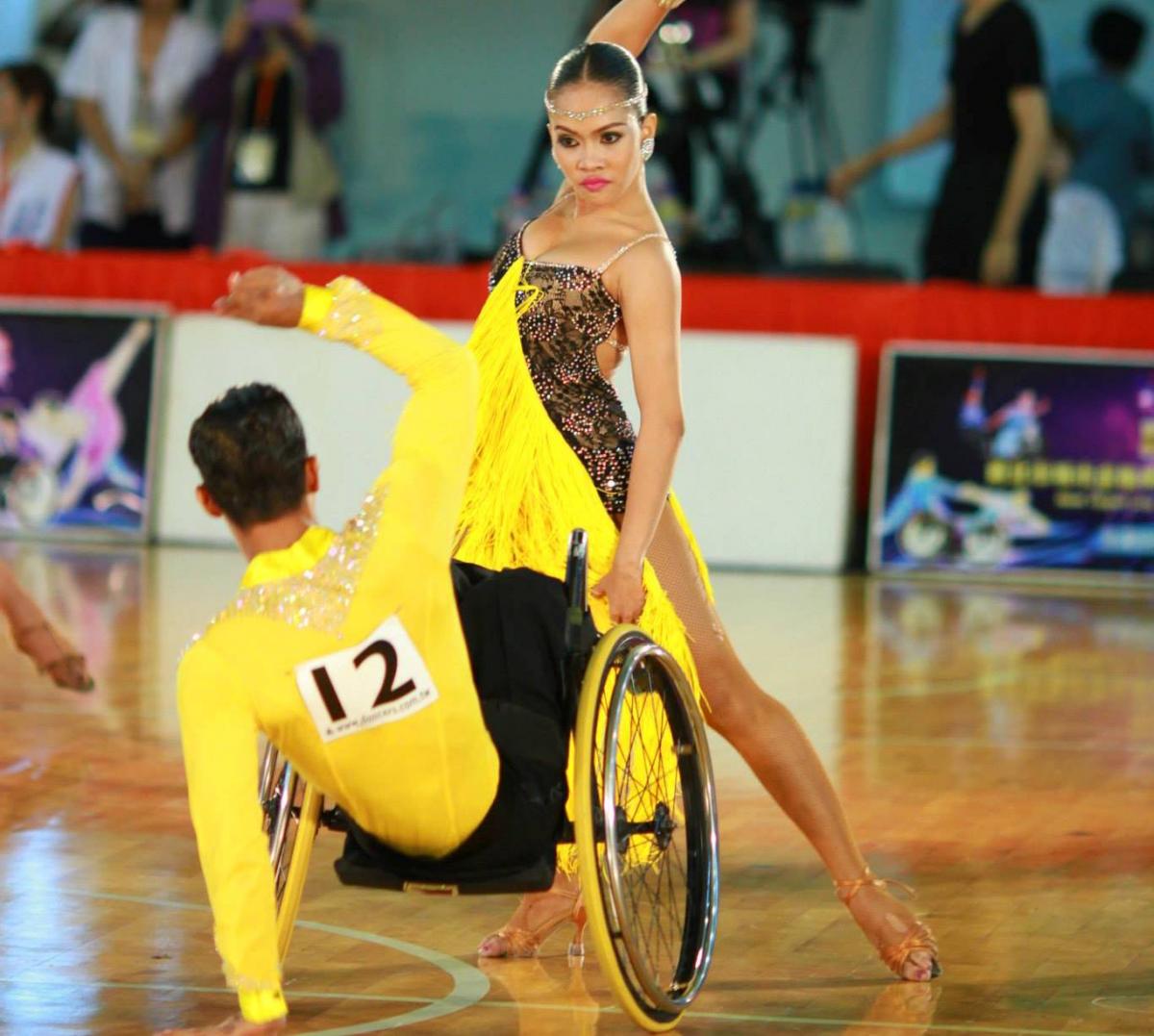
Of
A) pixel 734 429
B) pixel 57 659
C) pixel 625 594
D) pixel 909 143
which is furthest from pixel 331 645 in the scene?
pixel 909 143

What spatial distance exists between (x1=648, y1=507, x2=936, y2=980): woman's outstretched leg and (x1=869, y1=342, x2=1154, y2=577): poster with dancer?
552 centimetres

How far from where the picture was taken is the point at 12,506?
10.1 metres

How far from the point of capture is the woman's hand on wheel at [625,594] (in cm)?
381

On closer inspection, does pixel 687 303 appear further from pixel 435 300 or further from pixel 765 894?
pixel 765 894

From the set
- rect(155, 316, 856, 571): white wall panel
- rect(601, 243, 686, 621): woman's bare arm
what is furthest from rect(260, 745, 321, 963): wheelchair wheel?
rect(155, 316, 856, 571): white wall panel

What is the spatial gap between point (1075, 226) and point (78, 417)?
4.62 metres

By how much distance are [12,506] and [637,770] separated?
660cm

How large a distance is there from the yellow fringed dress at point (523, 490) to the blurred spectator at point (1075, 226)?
7221mm

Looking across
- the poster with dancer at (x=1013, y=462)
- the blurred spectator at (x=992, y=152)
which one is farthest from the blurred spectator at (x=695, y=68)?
the poster with dancer at (x=1013, y=462)

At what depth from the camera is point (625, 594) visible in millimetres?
3812

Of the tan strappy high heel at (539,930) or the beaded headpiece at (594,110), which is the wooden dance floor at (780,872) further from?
the beaded headpiece at (594,110)

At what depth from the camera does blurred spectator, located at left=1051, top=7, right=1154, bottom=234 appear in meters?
11.1

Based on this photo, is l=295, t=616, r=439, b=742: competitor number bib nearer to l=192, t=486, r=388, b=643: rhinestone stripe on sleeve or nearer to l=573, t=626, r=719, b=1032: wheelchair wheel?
l=192, t=486, r=388, b=643: rhinestone stripe on sleeve

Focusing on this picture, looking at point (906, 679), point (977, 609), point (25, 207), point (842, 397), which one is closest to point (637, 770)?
point (906, 679)
